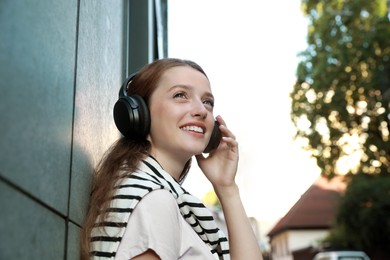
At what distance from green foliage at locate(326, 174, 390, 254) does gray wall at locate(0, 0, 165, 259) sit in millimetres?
17736

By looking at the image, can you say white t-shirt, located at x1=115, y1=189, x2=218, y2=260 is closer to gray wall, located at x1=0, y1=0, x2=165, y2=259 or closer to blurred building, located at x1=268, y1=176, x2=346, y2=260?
gray wall, located at x1=0, y1=0, x2=165, y2=259

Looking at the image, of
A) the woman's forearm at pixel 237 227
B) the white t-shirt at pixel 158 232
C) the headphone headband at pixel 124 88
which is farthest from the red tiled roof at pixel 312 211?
the white t-shirt at pixel 158 232

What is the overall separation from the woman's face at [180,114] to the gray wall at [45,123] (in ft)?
0.85

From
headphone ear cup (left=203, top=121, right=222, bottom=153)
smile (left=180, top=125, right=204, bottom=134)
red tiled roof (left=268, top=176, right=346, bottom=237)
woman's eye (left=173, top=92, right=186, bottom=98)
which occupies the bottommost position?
smile (left=180, top=125, right=204, bottom=134)

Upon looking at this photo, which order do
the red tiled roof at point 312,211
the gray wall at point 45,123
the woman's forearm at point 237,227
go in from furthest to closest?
the red tiled roof at point 312,211 → the woman's forearm at point 237,227 → the gray wall at point 45,123

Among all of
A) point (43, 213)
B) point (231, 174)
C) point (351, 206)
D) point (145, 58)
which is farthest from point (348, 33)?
point (43, 213)

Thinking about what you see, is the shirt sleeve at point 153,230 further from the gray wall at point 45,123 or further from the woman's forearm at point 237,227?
the woman's forearm at point 237,227

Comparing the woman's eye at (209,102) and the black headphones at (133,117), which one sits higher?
the woman's eye at (209,102)

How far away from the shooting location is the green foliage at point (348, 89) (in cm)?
1672

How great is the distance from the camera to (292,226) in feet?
110

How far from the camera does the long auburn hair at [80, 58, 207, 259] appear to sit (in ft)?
4.46

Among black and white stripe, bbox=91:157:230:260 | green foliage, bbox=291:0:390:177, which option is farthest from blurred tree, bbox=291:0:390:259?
black and white stripe, bbox=91:157:230:260

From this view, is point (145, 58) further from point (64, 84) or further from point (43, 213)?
point (43, 213)

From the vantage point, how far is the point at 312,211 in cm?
3438
